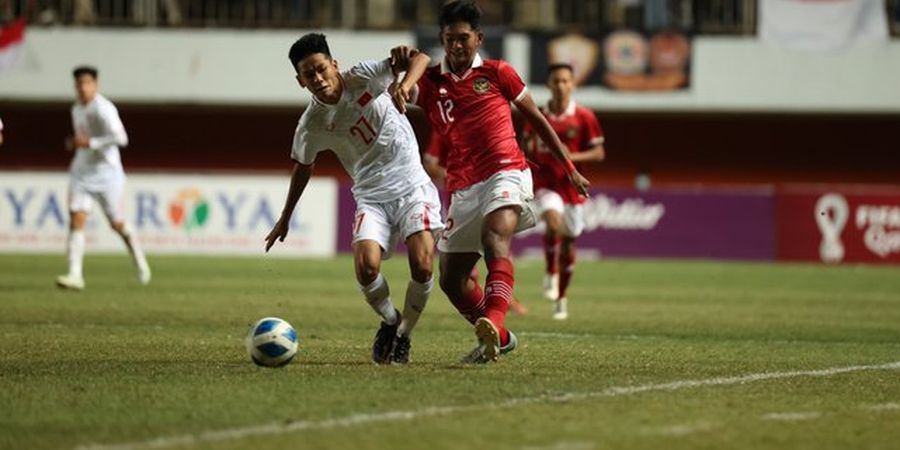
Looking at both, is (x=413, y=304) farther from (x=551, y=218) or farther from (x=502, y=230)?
(x=551, y=218)

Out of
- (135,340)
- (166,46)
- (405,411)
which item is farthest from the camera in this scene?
(166,46)

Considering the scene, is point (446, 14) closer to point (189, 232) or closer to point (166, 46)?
point (189, 232)

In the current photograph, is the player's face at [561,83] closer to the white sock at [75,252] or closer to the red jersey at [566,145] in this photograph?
the red jersey at [566,145]

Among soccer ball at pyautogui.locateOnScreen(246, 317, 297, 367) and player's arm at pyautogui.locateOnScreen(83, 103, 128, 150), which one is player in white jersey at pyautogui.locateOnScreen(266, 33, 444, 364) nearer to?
soccer ball at pyautogui.locateOnScreen(246, 317, 297, 367)

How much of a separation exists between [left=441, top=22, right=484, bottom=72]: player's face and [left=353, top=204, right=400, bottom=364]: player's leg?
0.99m

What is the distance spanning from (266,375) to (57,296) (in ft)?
27.8

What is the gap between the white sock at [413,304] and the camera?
400 inches

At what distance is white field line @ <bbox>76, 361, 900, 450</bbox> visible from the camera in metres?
6.71

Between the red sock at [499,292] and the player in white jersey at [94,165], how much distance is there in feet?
31.9

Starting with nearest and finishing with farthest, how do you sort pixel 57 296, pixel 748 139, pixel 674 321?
pixel 674 321, pixel 57 296, pixel 748 139

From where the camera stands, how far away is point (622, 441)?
22.6 ft

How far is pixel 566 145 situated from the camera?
54.2ft

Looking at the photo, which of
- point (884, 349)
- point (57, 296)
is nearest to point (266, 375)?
point (884, 349)

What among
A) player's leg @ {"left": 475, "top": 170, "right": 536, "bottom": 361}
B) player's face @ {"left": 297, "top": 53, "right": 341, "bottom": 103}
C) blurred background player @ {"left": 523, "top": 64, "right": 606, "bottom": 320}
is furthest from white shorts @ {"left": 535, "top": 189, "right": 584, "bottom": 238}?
player's face @ {"left": 297, "top": 53, "right": 341, "bottom": 103}
